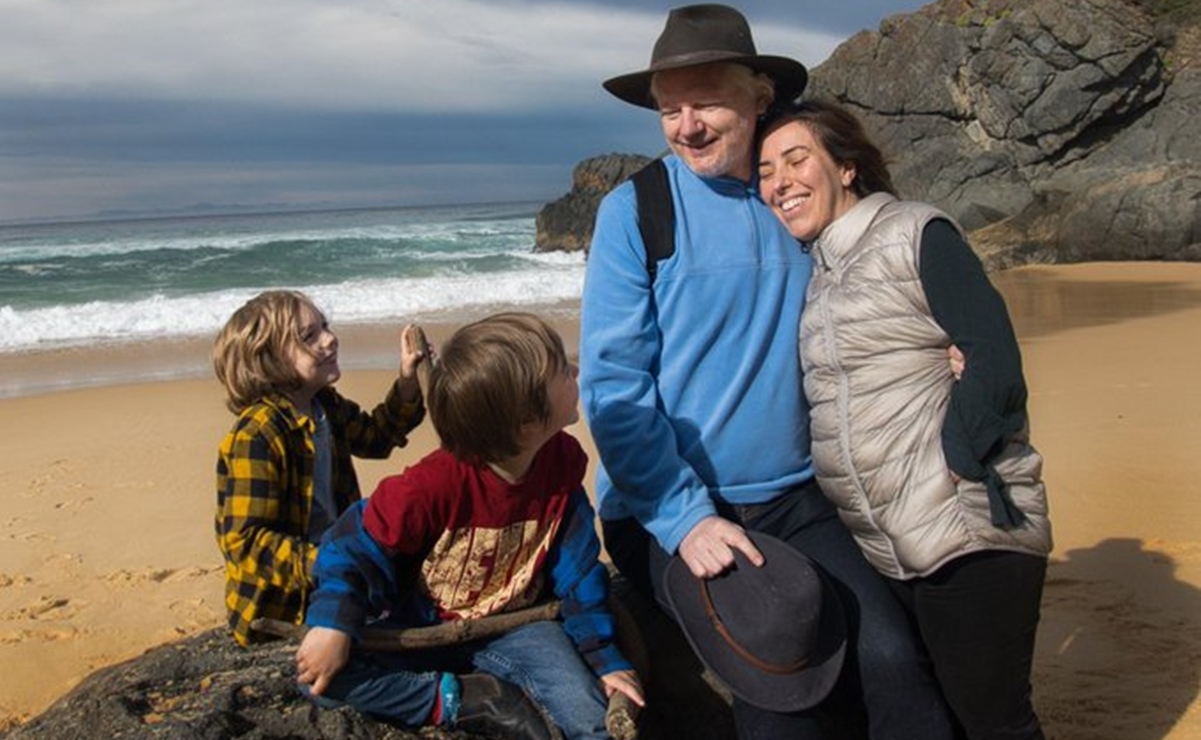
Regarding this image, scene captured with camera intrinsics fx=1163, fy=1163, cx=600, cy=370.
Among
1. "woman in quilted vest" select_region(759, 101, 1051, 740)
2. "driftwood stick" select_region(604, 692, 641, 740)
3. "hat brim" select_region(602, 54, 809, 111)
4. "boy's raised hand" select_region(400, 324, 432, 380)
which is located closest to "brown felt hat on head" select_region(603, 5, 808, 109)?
"hat brim" select_region(602, 54, 809, 111)

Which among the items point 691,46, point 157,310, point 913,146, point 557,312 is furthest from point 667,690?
point 913,146

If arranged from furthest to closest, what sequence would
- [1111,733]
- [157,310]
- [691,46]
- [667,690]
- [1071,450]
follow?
[157,310], [1071,450], [1111,733], [667,690], [691,46]

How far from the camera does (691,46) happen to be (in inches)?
120

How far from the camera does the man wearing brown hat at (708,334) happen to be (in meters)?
3.01

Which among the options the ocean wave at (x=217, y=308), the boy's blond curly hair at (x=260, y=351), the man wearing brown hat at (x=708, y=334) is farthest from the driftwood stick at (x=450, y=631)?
the ocean wave at (x=217, y=308)

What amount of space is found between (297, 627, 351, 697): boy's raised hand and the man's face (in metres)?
1.52

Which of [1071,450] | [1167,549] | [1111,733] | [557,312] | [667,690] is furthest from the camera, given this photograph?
[557,312]

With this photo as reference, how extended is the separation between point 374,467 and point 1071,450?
4448 millimetres

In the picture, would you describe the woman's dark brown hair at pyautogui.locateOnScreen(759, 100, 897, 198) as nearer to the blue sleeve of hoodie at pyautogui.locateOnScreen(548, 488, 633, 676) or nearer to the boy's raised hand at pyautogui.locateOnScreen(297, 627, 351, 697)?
the blue sleeve of hoodie at pyautogui.locateOnScreen(548, 488, 633, 676)

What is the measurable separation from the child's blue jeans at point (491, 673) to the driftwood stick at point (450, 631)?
28 millimetres

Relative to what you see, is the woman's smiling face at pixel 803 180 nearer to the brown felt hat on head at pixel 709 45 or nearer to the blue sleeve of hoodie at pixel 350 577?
the brown felt hat on head at pixel 709 45

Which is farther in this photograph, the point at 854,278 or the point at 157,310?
the point at 157,310

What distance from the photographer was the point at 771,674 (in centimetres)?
274

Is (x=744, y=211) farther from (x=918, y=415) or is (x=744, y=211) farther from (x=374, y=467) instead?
(x=374, y=467)
